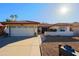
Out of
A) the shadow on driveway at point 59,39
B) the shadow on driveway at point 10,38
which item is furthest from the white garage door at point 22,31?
the shadow on driveway at point 59,39

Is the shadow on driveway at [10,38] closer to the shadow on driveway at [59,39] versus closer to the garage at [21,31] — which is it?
the garage at [21,31]

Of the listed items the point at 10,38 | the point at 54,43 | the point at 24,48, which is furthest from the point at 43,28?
the point at 10,38

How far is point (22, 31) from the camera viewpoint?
10.1 m

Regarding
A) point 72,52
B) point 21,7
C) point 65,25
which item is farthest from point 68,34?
point 21,7

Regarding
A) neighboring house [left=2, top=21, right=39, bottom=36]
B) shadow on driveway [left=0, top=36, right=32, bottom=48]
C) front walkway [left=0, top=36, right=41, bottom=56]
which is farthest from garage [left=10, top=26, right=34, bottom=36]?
front walkway [left=0, top=36, right=41, bottom=56]

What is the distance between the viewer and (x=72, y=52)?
8961mm

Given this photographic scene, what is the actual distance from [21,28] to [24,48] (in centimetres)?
71

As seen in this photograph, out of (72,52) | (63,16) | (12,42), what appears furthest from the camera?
(12,42)

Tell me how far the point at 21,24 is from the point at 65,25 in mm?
1341

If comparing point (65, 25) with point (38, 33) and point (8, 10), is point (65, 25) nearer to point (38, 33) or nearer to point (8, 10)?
point (38, 33)

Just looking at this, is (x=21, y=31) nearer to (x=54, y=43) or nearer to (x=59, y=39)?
(x=54, y=43)

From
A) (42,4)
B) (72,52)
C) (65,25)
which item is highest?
(42,4)

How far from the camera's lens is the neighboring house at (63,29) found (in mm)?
9681

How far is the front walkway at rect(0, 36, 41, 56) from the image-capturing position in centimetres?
943
